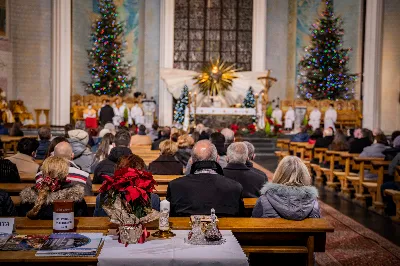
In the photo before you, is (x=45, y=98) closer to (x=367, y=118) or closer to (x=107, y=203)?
(x=367, y=118)

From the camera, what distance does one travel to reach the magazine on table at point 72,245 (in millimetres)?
2846

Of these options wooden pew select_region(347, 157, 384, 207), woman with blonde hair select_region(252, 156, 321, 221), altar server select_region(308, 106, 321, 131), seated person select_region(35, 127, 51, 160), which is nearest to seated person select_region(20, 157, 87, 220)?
woman with blonde hair select_region(252, 156, 321, 221)

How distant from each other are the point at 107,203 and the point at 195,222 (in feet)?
1.74

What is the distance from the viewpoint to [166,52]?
23562 millimetres

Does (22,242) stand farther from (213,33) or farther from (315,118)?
(213,33)

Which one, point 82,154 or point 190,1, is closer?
point 82,154

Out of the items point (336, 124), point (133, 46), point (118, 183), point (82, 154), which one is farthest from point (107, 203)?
point (133, 46)

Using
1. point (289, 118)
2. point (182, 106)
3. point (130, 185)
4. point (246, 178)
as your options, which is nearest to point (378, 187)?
point (246, 178)

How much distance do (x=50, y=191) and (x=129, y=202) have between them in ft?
2.63

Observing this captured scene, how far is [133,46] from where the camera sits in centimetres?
2433

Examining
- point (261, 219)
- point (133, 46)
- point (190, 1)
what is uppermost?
point (190, 1)

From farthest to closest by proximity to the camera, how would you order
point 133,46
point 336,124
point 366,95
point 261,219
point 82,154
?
point 133,46, point 336,124, point 366,95, point 82,154, point 261,219

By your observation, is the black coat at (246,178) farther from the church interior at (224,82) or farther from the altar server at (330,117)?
the altar server at (330,117)

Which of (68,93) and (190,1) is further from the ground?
(190,1)
